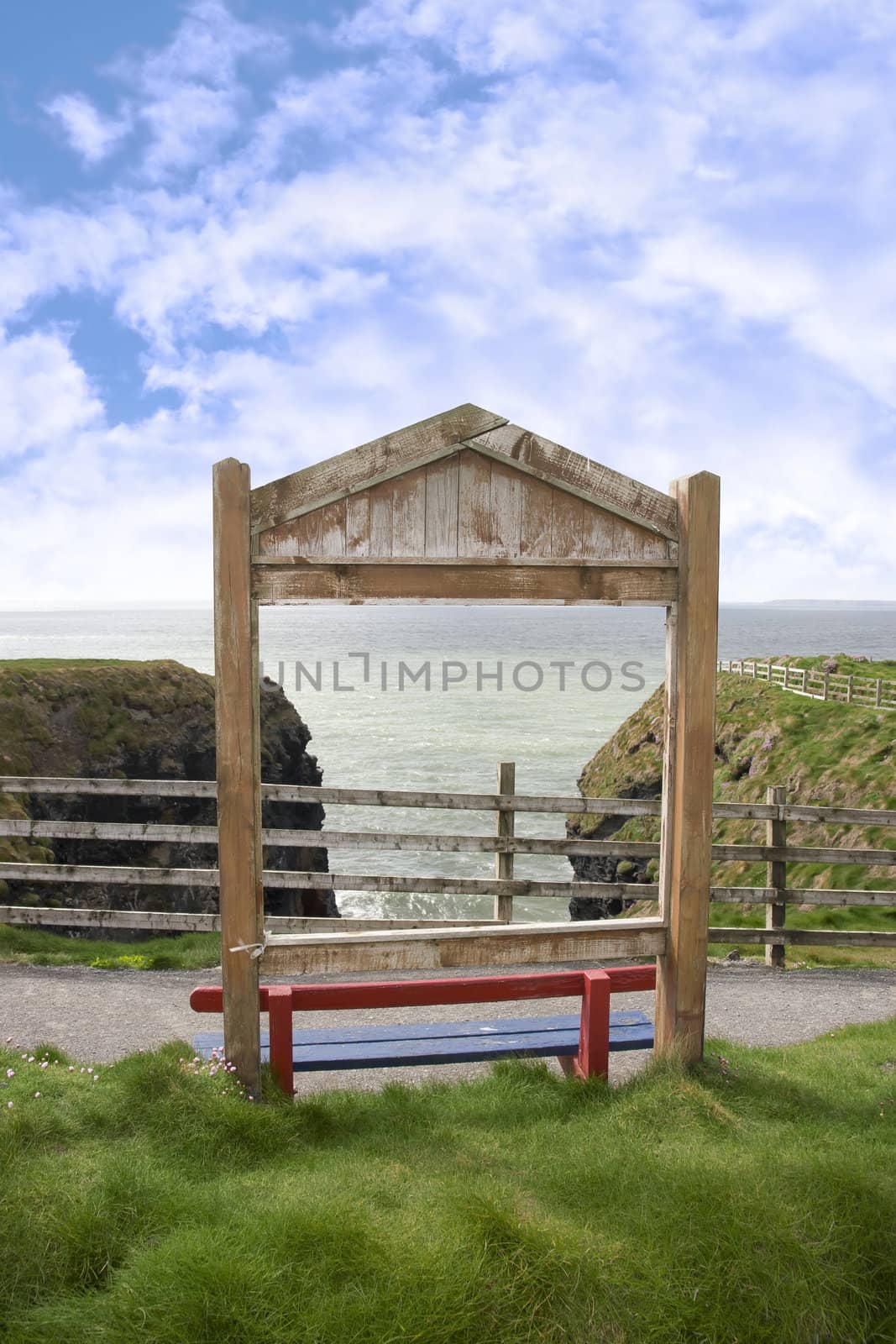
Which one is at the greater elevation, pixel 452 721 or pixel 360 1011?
pixel 360 1011

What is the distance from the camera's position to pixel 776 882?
8711mm

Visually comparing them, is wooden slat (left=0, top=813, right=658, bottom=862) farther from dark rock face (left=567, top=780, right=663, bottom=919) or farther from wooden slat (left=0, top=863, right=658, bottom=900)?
dark rock face (left=567, top=780, right=663, bottom=919)

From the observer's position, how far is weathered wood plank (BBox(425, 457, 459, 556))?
471 cm

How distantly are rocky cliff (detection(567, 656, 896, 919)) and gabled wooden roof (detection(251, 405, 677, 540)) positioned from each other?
16875mm

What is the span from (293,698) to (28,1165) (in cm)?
8233

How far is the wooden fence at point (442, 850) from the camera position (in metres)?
8.30

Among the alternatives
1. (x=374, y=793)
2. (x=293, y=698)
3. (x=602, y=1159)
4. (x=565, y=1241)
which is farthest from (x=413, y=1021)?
(x=293, y=698)

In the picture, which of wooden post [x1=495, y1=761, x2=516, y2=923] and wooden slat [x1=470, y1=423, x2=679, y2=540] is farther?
wooden post [x1=495, y1=761, x2=516, y2=923]

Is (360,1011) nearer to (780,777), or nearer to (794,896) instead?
(794,896)

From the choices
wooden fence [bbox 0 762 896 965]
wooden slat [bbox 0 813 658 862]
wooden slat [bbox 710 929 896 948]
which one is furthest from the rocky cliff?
wooden slat [bbox 0 813 658 862]

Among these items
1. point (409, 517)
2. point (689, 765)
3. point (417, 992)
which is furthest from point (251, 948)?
Result: point (689, 765)

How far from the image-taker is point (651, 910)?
58.9 feet

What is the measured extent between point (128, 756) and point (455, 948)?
17457mm

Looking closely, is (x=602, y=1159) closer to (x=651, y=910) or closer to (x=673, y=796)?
(x=673, y=796)
